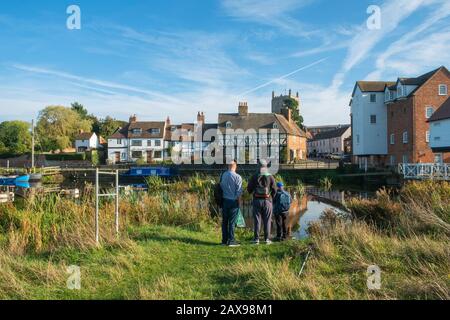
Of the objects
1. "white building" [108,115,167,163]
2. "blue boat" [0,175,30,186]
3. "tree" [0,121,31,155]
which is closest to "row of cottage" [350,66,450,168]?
"blue boat" [0,175,30,186]

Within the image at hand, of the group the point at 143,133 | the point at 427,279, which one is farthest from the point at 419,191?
the point at 143,133

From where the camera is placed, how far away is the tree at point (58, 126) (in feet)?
238

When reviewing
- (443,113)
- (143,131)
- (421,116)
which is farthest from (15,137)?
(443,113)

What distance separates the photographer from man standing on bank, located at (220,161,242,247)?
8375mm

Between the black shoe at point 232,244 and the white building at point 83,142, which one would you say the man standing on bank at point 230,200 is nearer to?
the black shoe at point 232,244

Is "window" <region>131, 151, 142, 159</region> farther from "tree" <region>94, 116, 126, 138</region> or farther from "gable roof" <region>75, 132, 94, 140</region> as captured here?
"tree" <region>94, 116, 126, 138</region>

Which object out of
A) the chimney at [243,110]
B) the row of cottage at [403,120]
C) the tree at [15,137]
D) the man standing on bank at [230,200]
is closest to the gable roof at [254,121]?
the chimney at [243,110]

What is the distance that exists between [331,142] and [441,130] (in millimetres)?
55661

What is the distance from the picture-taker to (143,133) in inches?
→ 2657

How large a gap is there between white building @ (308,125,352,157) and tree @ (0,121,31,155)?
61.6 meters

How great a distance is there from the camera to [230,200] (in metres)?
8.49

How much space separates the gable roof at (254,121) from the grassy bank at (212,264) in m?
46.5
